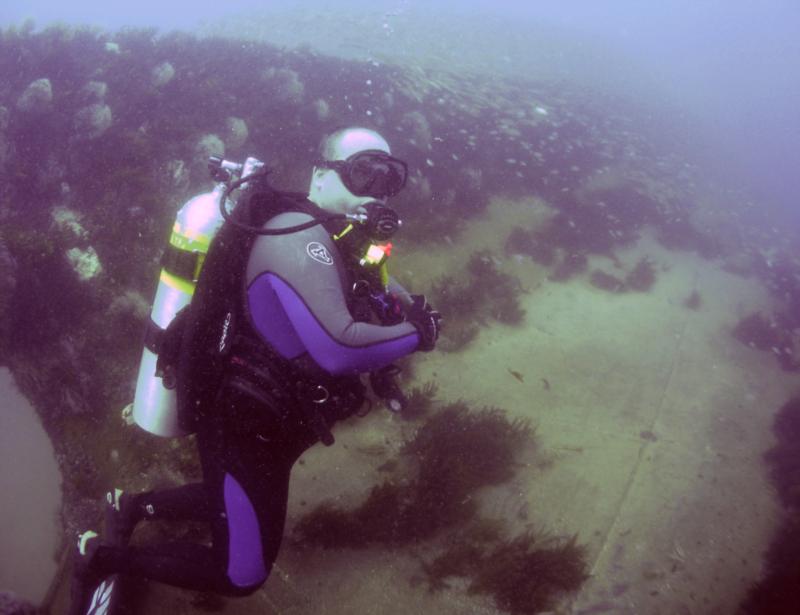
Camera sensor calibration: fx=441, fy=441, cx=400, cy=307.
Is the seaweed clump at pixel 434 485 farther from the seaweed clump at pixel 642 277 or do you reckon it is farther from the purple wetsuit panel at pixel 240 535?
the seaweed clump at pixel 642 277

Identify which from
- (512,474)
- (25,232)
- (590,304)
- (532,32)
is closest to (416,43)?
(532,32)

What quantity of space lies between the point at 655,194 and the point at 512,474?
611 inches

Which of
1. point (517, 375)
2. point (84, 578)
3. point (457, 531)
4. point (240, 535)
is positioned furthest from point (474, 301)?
point (84, 578)

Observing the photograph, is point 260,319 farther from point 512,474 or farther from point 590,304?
point 590,304

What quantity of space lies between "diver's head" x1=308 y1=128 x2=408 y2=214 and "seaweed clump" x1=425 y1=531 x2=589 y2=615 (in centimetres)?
377

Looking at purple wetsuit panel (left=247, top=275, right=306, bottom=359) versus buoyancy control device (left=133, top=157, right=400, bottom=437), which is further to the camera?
→ buoyancy control device (left=133, top=157, right=400, bottom=437)

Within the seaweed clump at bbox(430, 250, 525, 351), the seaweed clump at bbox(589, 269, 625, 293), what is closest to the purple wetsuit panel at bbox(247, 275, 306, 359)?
the seaweed clump at bbox(430, 250, 525, 351)

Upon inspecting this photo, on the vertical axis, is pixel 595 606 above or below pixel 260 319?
below

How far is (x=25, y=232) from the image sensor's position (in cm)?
708

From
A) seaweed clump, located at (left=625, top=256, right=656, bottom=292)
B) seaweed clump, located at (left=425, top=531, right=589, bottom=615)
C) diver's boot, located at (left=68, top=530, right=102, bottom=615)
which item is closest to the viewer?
diver's boot, located at (left=68, top=530, right=102, bottom=615)

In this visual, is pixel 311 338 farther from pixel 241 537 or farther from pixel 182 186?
pixel 182 186

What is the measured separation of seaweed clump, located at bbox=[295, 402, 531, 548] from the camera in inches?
188

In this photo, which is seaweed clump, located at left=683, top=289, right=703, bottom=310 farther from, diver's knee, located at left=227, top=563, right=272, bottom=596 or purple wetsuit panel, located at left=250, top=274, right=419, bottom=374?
diver's knee, located at left=227, top=563, right=272, bottom=596

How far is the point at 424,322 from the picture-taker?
131 inches
